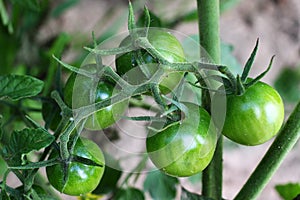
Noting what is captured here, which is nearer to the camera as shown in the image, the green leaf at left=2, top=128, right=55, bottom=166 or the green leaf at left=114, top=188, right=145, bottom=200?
the green leaf at left=2, top=128, right=55, bottom=166

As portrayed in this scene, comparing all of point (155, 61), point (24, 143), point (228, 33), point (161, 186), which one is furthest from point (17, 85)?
point (228, 33)

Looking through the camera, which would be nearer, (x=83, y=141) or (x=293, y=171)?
(x=83, y=141)

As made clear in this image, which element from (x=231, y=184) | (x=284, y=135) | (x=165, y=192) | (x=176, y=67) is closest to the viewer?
(x=176, y=67)

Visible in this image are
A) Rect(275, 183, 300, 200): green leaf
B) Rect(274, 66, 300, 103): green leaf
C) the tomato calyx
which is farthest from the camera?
Rect(274, 66, 300, 103): green leaf

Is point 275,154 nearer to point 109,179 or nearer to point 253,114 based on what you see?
point 253,114

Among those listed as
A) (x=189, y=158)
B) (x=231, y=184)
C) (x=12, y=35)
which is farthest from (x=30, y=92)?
(x=231, y=184)

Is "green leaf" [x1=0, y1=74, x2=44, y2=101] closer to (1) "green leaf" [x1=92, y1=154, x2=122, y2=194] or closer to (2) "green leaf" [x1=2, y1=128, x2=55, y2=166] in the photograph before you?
(2) "green leaf" [x1=2, y1=128, x2=55, y2=166]

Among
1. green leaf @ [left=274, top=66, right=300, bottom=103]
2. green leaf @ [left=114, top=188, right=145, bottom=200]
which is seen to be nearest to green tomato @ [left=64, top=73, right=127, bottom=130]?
green leaf @ [left=114, top=188, right=145, bottom=200]

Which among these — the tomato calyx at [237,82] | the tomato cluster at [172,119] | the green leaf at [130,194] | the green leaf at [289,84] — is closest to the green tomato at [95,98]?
the tomato cluster at [172,119]

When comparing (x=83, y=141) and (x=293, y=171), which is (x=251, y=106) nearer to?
(x=83, y=141)
